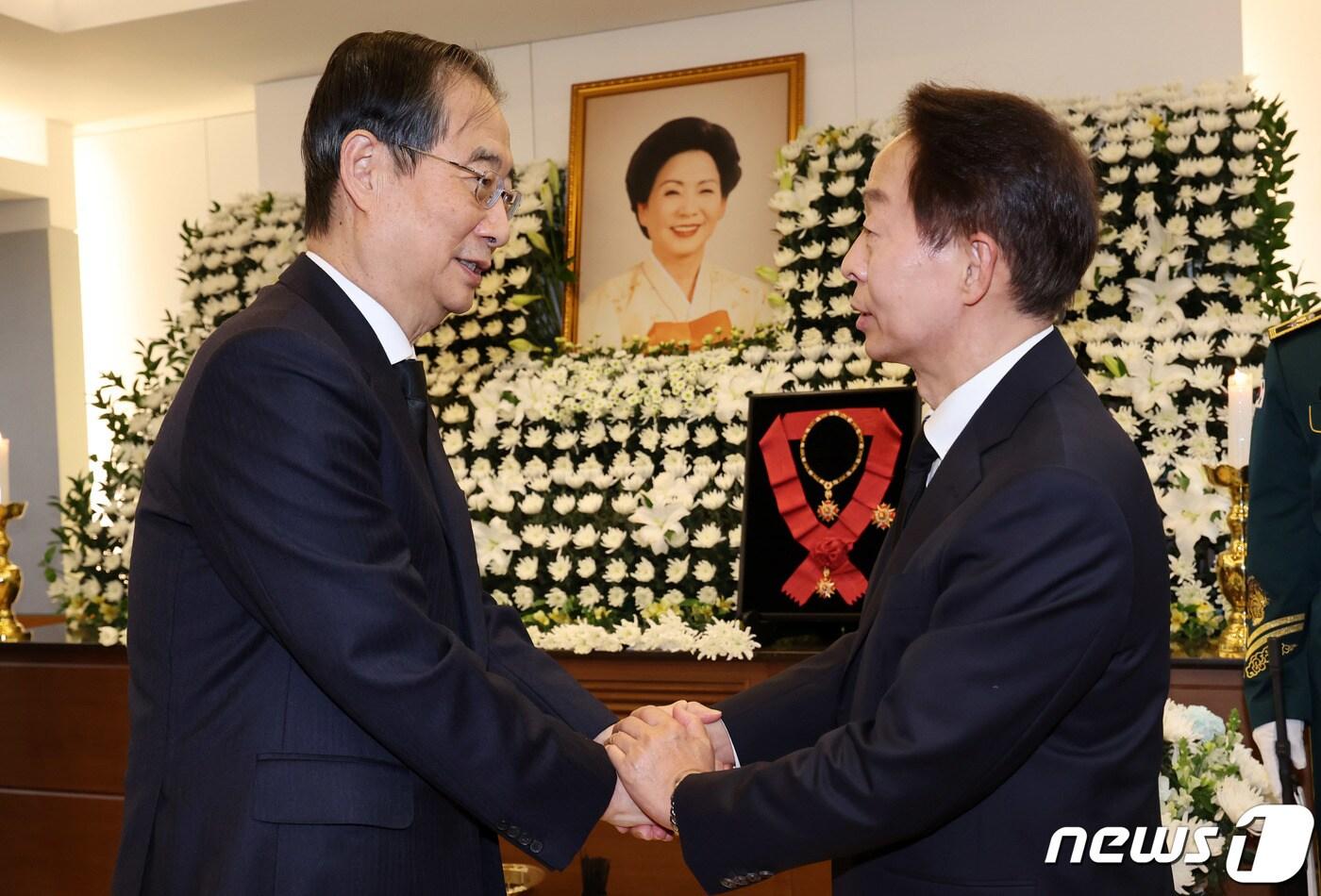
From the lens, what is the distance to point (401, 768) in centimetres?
175

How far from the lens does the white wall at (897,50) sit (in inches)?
196

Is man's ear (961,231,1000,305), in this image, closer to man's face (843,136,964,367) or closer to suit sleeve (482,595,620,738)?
man's face (843,136,964,367)

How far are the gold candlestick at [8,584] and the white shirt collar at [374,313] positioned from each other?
3381mm

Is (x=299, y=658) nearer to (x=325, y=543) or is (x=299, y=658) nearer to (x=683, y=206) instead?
(x=325, y=543)

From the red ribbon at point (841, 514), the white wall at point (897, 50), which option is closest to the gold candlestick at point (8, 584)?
the white wall at point (897, 50)

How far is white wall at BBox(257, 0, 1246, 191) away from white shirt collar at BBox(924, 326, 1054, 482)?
3333 millimetres

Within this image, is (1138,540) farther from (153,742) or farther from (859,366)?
(859,366)

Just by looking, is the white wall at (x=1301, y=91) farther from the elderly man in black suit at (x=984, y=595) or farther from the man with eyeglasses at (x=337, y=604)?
the man with eyeglasses at (x=337, y=604)

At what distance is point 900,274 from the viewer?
6.14 ft

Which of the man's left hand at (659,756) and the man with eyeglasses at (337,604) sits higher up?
the man with eyeglasses at (337,604)

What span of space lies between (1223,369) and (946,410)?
248 cm

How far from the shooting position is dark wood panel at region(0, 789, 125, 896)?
168 inches

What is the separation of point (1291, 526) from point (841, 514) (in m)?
1.28

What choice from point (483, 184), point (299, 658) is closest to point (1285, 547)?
point (483, 184)
